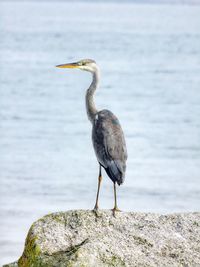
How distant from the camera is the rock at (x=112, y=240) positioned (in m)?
6.19

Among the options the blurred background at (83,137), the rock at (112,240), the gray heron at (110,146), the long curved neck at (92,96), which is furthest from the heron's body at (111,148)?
the blurred background at (83,137)

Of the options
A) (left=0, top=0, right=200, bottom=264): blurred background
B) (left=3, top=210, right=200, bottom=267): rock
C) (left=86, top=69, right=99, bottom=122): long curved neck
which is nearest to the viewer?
(left=3, top=210, right=200, bottom=267): rock

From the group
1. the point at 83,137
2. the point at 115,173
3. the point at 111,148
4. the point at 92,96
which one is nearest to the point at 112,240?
the point at 115,173

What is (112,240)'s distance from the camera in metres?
6.43

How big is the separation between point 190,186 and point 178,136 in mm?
6451

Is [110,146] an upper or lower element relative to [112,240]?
upper

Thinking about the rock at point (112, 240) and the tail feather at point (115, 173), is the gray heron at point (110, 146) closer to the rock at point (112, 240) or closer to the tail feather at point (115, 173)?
the tail feather at point (115, 173)

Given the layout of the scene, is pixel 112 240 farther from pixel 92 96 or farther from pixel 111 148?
pixel 92 96

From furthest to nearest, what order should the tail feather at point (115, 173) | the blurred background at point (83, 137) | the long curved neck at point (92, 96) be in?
the blurred background at point (83, 137) → the long curved neck at point (92, 96) → the tail feather at point (115, 173)

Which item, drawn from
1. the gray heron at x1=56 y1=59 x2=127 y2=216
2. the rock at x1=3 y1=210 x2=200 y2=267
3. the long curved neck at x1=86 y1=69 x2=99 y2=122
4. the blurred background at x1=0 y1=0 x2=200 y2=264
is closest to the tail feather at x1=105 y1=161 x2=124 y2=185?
the gray heron at x1=56 y1=59 x2=127 y2=216

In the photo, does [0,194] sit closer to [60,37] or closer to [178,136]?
[178,136]

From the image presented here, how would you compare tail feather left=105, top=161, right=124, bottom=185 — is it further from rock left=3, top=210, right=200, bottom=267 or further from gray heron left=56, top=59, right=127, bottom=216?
rock left=3, top=210, right=200, bottom=267

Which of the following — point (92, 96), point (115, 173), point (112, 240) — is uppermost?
point (92, 96)

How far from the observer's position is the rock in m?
6.19
